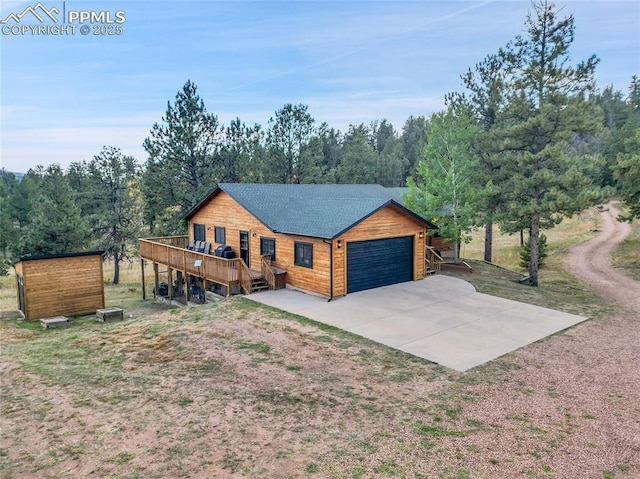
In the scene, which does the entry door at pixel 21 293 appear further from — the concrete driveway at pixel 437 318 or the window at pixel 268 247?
the window at pixel 268 247

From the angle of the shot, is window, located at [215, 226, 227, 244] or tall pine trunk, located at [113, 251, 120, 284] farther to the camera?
tall pine trunk, located at [113, 251, 120, 284]

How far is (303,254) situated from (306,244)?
1.53 ft

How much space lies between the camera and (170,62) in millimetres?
25219

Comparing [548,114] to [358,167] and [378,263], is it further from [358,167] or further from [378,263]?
[358,167]

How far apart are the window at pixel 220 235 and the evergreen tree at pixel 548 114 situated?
12531mm

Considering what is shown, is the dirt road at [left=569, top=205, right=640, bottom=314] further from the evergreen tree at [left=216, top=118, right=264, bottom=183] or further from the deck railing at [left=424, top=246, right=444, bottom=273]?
the evergreen tree at [left=216, top=118, right=264, bottom=183]

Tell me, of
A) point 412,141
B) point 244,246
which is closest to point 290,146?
point 244,246

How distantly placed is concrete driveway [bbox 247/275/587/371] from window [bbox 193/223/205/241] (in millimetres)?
7507

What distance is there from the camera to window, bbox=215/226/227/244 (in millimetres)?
19328

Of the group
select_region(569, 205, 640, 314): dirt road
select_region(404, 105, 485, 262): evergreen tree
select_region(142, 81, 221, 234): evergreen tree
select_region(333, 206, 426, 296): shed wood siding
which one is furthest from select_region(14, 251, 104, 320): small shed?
select_region(569, 205, 640, 314): dirt road

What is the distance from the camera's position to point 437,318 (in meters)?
12.1

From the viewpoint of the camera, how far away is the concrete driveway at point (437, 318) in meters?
9.87

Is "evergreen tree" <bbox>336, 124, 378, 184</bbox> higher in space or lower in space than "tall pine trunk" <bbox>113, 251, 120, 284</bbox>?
higher

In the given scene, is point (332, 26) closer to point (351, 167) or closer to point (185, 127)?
point (185, 127)
